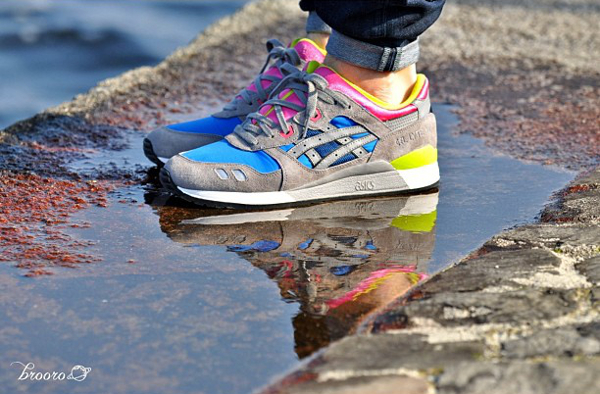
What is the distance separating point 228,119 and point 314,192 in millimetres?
471

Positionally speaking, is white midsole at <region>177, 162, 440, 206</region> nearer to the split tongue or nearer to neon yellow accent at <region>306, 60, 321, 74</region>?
neon yellow accent at <region>306, 60, 321, 74</region>

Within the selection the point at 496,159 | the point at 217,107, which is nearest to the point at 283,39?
the point at 217,107

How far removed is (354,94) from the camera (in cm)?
240

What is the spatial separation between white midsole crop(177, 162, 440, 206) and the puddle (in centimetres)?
3

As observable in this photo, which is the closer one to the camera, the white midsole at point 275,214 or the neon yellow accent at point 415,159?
the white midsole at point 275,214

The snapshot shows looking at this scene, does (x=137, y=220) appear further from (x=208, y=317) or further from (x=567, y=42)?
(x=567, y=42)

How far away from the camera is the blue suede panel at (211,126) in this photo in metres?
2.67

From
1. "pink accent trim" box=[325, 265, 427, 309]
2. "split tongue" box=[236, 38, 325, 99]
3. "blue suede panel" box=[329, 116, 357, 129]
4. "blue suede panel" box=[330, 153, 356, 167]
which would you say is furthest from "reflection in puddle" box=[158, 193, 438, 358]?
"split tongue" box=[236, 38, 325, 99]

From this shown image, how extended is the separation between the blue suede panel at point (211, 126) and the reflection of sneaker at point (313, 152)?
0.22m

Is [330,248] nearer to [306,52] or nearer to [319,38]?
[306,52]

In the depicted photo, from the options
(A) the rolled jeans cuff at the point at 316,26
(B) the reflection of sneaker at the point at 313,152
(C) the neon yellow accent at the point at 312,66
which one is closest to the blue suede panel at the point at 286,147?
(B) the reflection of sneaker at the point at 313,152

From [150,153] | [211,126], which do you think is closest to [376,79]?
[211,126]

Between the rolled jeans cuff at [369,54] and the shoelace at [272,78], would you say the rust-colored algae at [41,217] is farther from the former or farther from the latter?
the rolled jeans cuff at [369,54]

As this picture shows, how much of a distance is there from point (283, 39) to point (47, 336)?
3.01 meters
